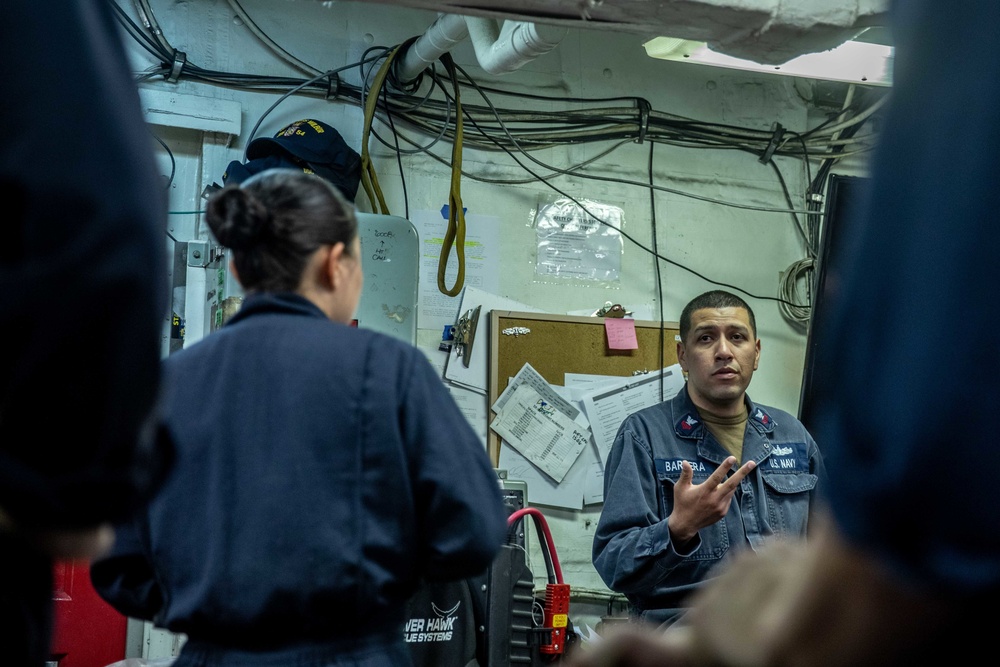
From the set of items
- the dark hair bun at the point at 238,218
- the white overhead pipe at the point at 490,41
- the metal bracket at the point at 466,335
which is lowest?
the metal bracket at the point at 466,335

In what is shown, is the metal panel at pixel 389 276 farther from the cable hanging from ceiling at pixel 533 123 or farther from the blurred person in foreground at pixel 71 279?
the blurred person in foreground at pixel 71 279

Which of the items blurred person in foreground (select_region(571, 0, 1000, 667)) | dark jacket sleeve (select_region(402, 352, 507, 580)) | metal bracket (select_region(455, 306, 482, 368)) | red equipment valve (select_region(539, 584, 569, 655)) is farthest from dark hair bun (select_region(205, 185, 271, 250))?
metal bracket (select_region(455, 306, 482, 368))

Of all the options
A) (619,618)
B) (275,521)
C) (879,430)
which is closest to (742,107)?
(619,618)

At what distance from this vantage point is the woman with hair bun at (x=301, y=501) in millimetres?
1377

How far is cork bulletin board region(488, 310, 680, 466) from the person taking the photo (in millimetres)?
3920

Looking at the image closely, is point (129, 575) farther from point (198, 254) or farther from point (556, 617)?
point (198, 254)

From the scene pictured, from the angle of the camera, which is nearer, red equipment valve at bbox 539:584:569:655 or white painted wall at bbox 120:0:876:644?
red equipment valve at bbox 539:584:569:655

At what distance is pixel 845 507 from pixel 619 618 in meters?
3.31

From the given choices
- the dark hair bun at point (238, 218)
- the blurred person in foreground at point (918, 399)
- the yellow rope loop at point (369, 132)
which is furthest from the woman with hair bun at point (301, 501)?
the yellow rope loop at point (369, 132)

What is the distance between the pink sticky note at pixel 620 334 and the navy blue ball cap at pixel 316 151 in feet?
3.89

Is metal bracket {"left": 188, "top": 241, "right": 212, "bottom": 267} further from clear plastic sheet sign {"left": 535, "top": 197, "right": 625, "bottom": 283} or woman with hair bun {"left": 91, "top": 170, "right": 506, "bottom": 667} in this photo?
woman with hair bun {"left": 91, "top": 170, "right": 506, "bottom": 667}

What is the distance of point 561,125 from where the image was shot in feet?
13.7

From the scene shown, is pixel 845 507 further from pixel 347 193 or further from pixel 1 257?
pixel 347 193

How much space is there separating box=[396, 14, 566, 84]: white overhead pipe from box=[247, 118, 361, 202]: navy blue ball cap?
0.44 m
